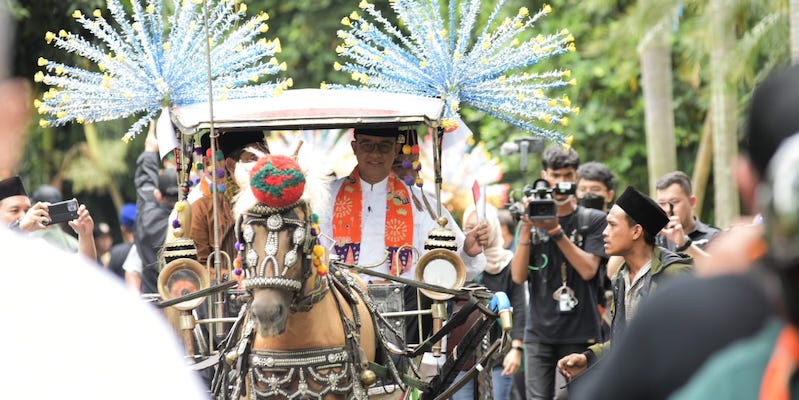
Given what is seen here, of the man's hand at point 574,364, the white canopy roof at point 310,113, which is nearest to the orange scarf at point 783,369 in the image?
the man's hand at point 574,364

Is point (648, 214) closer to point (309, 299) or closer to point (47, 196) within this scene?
point (309, 299)

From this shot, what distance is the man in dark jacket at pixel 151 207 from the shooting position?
984 centimetres

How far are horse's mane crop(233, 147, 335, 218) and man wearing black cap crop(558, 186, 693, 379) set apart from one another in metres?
1.69

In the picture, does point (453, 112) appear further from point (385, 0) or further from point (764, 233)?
point (385, 0)

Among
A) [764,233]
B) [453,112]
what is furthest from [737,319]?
[453,112]

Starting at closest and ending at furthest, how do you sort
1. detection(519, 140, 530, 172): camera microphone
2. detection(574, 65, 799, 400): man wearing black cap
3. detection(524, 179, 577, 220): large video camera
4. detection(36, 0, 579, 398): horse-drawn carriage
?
detection(574, 65, 799, 400): man wearing black cap
detection(36, 0, 579, 398): horse-drawn carriage
detection(524, 179, 577, 220): large video camera
detection(519, 140, 530, 172): camera microphone

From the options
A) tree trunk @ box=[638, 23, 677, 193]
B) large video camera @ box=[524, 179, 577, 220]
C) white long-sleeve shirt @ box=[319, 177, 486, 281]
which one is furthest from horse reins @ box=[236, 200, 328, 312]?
tree trunk @ box=[638, 23, 677, 193]

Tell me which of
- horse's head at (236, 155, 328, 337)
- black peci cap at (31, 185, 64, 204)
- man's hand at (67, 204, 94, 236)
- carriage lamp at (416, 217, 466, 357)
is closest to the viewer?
horse's head at (236, 155, 328, 337)

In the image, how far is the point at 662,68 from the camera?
16.3 metres

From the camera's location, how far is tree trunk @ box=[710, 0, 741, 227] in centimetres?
1464

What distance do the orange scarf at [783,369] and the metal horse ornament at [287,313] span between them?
13.0 feet

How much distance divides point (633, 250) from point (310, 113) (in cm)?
198

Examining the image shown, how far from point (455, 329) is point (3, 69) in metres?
6.64

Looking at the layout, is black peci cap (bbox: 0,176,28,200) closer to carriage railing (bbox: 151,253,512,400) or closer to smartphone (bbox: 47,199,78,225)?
smartphone (bbox: 47,199,78,225)
